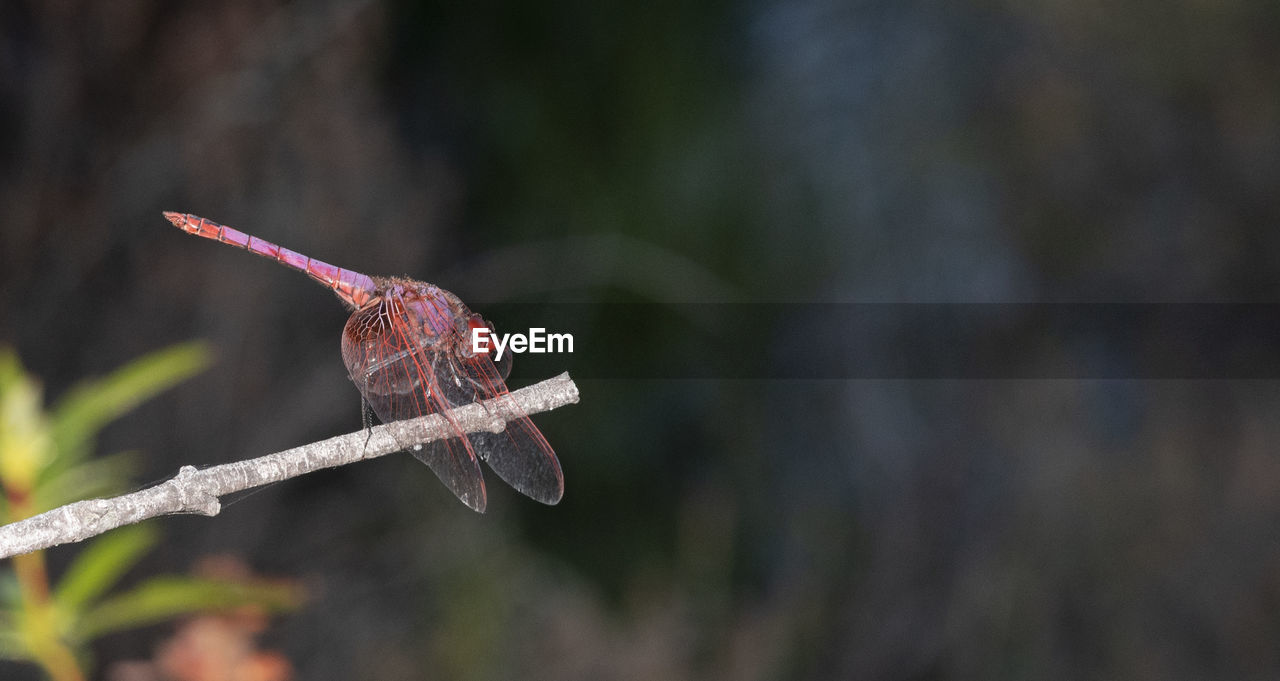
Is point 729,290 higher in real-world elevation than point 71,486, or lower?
higher

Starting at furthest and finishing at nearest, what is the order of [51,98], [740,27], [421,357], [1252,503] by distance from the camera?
[1252,503] → [740,27] → [51,98] → [421,357]

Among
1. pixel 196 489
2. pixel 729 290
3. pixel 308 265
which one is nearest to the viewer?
pixel 196 489

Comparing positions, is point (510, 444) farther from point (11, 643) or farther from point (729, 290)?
point (729, 290)

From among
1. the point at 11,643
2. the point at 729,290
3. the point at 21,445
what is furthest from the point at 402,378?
the point at 729,290

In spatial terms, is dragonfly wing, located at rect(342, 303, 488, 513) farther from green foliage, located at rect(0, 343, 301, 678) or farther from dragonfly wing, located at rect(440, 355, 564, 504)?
green foliage, located at rect(0, 343, 301, 678)

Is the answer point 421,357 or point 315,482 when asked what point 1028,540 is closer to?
point 315,482

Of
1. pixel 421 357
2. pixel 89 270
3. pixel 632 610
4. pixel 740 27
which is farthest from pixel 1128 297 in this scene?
pixel 89 270

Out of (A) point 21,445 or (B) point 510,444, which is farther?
(A) point 21,445

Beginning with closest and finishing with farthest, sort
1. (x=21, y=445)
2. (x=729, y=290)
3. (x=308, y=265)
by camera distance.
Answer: (x=308, y=265) → (x=21, y=445) → (x=729, y=290)
